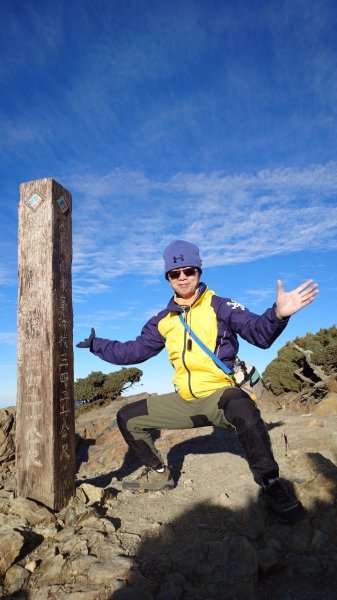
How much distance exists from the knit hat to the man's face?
0.22 ft

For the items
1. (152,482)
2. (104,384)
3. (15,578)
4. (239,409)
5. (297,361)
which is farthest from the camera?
(104,384)

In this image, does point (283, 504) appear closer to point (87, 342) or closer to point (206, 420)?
point (206, 420)

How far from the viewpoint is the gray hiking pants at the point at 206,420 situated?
3775 mm

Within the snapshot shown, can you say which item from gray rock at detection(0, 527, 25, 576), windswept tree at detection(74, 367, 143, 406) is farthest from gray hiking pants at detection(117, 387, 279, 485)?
windswept tree at detection(74, 367, 143, 406)

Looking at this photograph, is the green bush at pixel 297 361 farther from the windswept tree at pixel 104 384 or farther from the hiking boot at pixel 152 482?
the hiking boot at pixel 152 482

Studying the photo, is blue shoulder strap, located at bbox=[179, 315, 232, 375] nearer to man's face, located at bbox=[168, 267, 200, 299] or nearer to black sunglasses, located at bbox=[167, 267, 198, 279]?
man's face, located at bbox=[168, 267, 200, 299]

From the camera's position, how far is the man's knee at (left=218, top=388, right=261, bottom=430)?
12.7 feet

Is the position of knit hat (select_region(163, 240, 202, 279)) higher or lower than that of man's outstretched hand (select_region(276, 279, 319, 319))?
higher

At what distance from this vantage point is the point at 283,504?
362 centimetres

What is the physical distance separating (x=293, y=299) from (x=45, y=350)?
7.67ft

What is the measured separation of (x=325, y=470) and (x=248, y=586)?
1.93 metres

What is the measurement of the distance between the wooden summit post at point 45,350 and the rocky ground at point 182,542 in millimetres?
273

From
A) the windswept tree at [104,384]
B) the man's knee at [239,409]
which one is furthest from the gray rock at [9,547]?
the windswept tree at [104,384]

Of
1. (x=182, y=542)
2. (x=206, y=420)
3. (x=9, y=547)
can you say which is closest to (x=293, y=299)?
(x=206, y=420)
